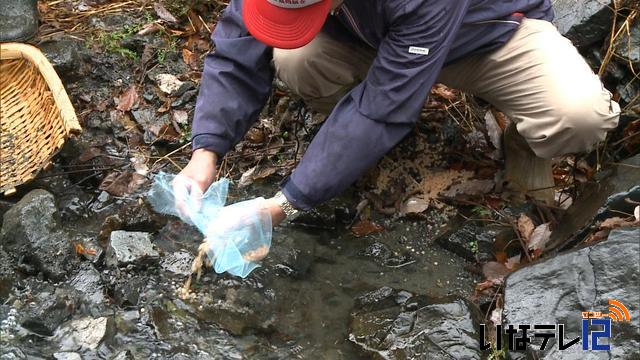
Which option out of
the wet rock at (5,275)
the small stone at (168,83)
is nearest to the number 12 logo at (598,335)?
the wet rock at (5,275)

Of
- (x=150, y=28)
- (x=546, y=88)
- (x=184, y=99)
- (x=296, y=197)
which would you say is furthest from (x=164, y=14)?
(x=546, y=88)

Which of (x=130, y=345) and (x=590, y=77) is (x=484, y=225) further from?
(x=130, y=345)

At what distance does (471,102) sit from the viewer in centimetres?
353

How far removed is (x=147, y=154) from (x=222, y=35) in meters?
1.07

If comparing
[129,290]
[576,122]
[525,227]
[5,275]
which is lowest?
[5,275]

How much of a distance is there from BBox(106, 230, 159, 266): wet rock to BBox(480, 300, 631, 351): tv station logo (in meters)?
1.41

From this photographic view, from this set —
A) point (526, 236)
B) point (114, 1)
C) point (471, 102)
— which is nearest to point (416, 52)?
point (526, 236)

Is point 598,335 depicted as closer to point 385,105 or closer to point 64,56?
point 385,105

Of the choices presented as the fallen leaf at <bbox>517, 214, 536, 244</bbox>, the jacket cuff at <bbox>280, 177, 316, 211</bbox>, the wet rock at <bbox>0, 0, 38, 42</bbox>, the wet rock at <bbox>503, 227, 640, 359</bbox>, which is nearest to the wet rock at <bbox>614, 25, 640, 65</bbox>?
the fallen leaf at <bbox>517, 214, 536, 244</bbox>

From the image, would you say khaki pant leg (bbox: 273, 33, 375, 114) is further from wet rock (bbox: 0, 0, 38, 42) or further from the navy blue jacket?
wet rock (bbox: 0, 0, 38, 42)

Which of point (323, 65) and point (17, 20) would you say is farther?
point (17, 20)

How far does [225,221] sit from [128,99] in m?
1.69

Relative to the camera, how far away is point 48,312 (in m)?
2.64

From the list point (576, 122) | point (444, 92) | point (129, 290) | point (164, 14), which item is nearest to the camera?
point (576, 122)
